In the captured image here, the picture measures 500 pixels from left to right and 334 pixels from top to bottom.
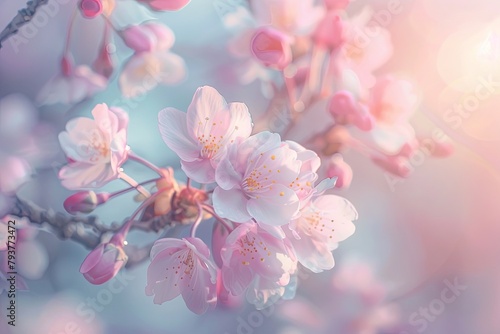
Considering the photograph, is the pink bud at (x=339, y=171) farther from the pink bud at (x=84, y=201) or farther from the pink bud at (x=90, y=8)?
the pink bud at (x=90, y=8)

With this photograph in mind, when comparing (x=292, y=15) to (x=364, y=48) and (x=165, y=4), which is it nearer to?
(x=364, y=48)

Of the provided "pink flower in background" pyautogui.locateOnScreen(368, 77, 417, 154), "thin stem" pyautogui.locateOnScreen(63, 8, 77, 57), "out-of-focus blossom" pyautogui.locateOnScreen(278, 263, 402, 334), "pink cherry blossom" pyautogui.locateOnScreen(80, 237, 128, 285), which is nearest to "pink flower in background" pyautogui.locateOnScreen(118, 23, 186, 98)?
"thin stem" pyautogui.locateOnScreen(63, 8, 77, 57)

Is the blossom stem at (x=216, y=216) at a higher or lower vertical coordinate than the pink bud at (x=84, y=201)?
higher

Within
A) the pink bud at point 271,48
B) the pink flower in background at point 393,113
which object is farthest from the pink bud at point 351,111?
the pink bud at point 271,48

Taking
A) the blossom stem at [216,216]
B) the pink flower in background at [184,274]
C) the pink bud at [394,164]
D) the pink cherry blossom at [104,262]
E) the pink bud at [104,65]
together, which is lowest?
the pink cherry blossom at [104,262]

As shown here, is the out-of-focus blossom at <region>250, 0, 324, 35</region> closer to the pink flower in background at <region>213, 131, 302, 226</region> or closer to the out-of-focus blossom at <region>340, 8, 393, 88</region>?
the out-of-focus blossom at <region>340, 8, 393, 88</region>

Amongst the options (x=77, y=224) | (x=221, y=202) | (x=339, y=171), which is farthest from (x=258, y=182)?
(x=77, y=224)
